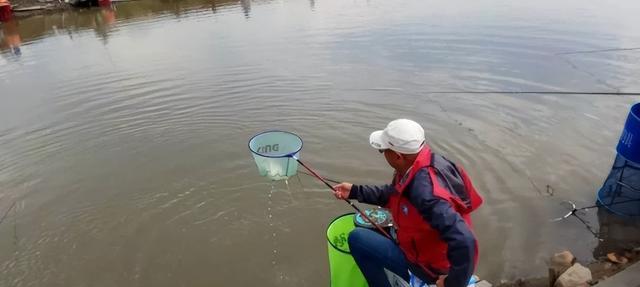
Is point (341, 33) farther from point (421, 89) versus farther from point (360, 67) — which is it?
point (421, 89)

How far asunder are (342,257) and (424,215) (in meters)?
1.00

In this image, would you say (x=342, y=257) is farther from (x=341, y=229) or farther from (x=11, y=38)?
(x=11, y=38)

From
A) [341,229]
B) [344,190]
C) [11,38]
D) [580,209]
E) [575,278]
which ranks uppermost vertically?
[344,190]

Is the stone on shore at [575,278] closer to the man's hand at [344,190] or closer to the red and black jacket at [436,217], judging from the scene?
the red and black jacket at [436,217]

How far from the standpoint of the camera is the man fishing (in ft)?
7.13

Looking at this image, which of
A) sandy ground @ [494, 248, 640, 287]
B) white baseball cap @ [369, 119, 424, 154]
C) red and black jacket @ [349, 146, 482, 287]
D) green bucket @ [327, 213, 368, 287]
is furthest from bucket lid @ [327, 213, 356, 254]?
sandy ground @ [494, 248, 640, 287]

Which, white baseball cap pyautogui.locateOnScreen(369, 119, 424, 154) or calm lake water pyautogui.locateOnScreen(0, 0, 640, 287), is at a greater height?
white baseball cap pyautogui.locateOnScreen(369, 119, 424, 154)

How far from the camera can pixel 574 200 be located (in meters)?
4.84

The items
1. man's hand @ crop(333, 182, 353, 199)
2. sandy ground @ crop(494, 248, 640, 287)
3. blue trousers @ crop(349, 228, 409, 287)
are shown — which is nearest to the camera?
blue trousers @ crop(349, 228, 409, 287)

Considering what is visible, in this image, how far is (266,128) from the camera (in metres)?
7.56

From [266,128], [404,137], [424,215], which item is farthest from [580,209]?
[266,128]

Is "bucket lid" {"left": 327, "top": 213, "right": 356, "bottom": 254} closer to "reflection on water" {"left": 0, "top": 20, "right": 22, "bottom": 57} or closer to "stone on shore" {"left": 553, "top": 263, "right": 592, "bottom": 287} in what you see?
"stone on shore" {"left": 553, "top": 263, "right": 592, "bottom": 287}

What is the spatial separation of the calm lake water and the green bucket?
3.08 ft

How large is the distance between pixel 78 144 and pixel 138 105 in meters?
1.97
